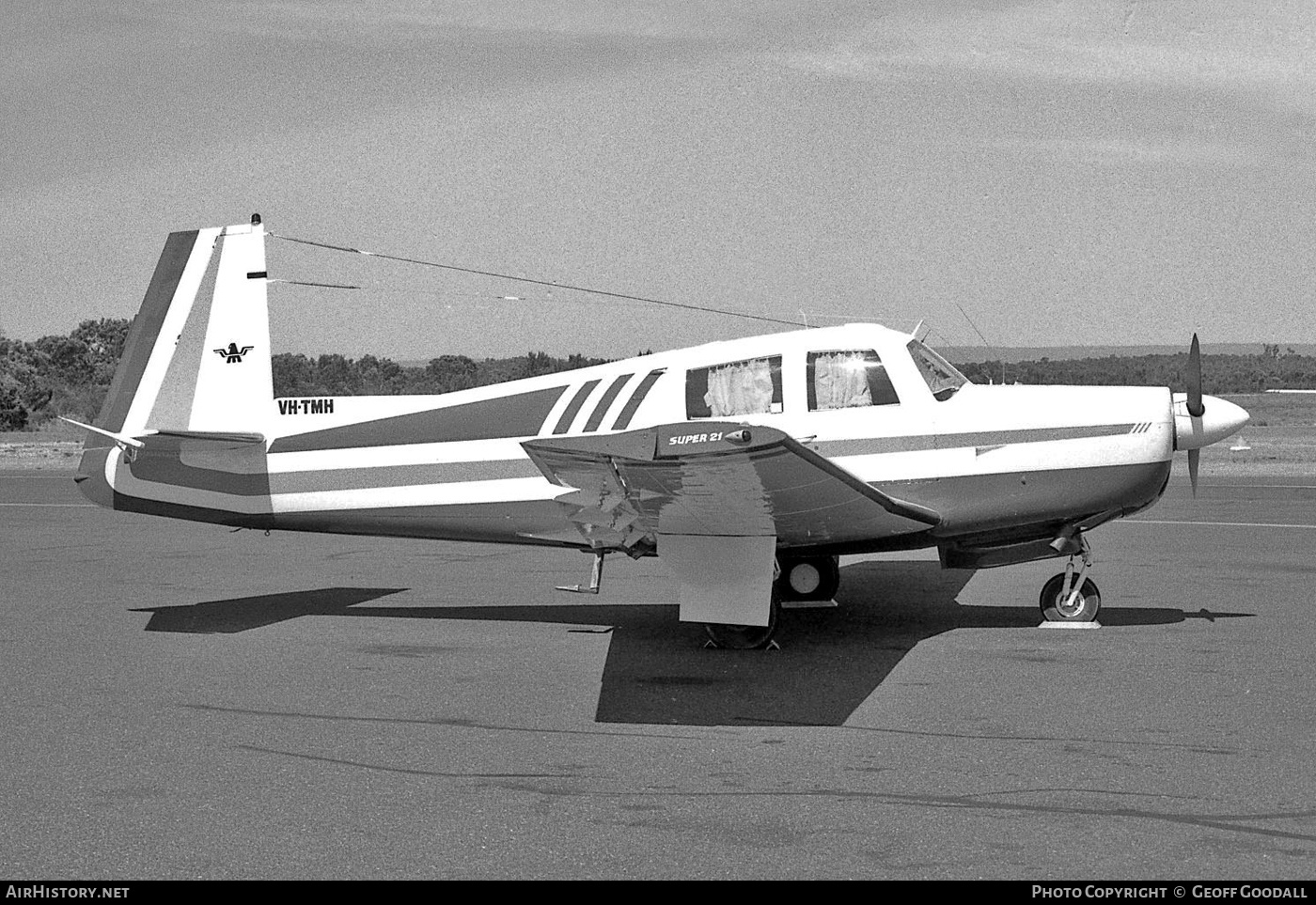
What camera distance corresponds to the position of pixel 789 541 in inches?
→ 379

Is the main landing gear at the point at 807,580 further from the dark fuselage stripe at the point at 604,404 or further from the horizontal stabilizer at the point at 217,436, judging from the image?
the horizontal stabilizer at the point at 217,436

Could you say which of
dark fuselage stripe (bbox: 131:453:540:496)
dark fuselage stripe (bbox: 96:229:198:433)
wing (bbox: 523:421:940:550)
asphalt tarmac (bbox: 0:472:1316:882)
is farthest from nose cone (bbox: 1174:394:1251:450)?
dark fuselage stripe (bbox: 96:229:198:433)

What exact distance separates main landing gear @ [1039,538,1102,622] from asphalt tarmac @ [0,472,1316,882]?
0.27 meters

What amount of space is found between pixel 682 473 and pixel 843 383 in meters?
2.56

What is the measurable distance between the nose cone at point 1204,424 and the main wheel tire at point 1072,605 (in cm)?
130

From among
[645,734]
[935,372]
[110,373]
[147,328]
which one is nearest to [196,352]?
[147,328]

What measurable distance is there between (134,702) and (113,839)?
108 inches

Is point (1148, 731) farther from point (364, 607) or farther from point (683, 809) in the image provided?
point (364, 607)

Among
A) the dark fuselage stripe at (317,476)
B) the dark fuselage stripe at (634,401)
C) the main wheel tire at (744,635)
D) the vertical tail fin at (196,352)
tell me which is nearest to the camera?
the main wheel tire at (744,635)

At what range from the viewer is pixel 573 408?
10562 millimetres

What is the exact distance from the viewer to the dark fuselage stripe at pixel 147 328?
1116 centimetres

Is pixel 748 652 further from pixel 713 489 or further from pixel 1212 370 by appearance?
pixel 1212 370

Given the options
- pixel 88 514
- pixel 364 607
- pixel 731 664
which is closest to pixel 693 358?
pixel 731 664

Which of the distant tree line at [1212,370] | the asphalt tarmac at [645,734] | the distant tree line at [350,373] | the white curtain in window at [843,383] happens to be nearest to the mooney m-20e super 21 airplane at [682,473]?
the white curtain in window at [843,383]
